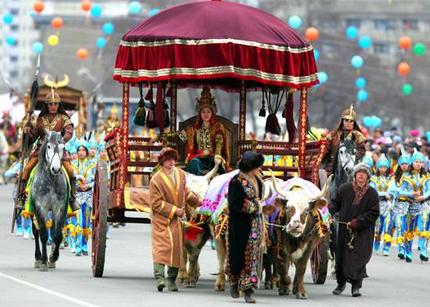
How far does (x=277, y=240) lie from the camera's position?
808 inches

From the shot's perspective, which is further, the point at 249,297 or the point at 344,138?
the point at 344,138

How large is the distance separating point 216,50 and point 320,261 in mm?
2898

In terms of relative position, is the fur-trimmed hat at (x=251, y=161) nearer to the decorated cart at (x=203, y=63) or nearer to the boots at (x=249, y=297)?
the boots at (x=249, y=297)

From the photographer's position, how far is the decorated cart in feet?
69.9

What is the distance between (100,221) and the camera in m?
21.4

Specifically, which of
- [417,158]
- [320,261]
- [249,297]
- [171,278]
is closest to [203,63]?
[171,278]

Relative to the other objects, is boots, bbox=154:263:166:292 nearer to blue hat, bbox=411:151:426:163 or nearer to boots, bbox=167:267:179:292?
boots, bbox=167:267:179:292

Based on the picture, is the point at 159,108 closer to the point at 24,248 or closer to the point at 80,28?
the point at 24,248

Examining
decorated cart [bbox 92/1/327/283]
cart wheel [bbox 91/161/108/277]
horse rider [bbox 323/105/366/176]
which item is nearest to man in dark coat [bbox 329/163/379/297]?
decorated cart [bbox 92/1/327/283]

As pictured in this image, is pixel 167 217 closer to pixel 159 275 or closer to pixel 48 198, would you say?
pixel 159 275

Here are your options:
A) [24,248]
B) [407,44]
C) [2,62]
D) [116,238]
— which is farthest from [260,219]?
[2,62]

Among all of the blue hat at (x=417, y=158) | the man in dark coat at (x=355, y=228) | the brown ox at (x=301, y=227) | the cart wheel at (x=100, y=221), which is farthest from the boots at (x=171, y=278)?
the blue hat at (x=417, y=158)

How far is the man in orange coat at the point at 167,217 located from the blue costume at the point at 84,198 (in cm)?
599

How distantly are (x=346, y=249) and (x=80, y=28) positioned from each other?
117055 mm
